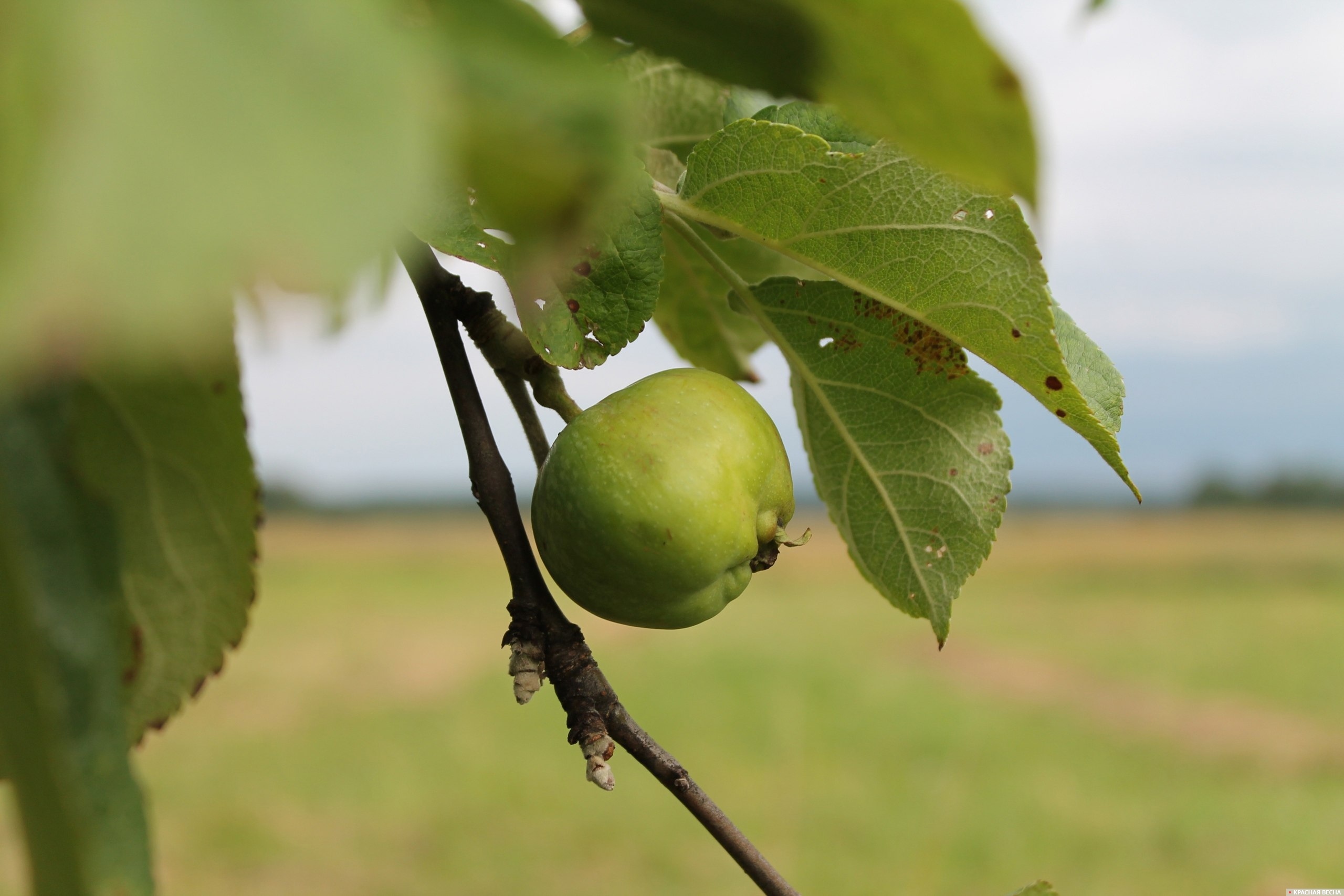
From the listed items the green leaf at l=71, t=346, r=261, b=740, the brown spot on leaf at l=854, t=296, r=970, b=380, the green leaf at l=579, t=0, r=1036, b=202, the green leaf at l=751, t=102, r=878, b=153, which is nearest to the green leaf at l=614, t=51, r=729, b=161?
the green leaf at l=751, t=102, r=878, b=153

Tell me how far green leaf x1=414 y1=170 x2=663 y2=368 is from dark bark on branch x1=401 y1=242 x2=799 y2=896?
0.14 ft

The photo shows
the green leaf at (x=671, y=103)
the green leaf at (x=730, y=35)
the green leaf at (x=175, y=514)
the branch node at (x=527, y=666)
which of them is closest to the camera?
the green leaf at (x=730, y=35)

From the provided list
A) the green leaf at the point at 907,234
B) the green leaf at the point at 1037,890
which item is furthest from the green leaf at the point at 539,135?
the green leaf at the point at 1037,890

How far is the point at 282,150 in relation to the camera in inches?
4.5

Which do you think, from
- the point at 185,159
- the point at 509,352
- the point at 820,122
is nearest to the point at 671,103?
the point at 820,122

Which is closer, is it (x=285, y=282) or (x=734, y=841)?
(x=285, y=282)

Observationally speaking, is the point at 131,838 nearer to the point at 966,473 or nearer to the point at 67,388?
the point at 67,388

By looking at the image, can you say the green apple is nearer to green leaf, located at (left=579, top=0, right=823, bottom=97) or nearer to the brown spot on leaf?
the brown spot on leaf

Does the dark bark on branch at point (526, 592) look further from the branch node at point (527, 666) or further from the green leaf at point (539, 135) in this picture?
the green leaf at point (539, 135)

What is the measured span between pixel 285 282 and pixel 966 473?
1.79 feet

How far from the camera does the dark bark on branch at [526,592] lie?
1.60ft

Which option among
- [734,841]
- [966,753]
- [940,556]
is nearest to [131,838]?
[734,841]

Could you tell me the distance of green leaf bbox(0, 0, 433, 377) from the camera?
10 cm

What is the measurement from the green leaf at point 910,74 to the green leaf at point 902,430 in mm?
360
